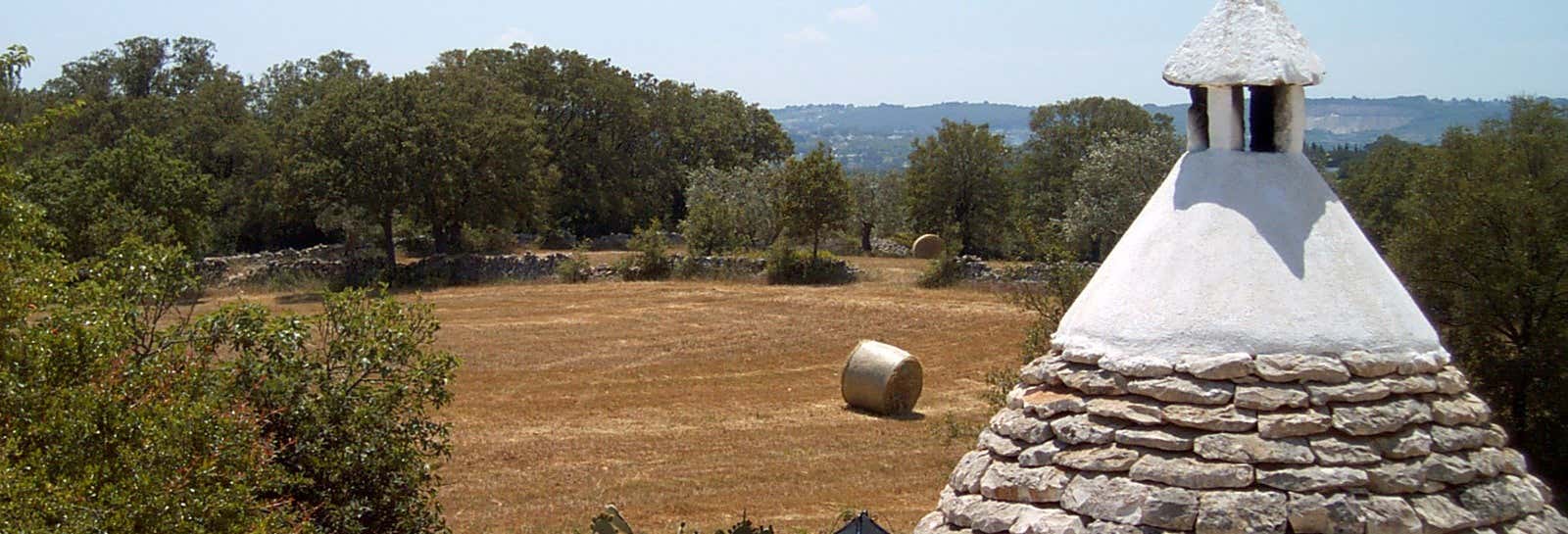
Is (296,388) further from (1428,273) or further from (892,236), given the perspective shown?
(892,236)

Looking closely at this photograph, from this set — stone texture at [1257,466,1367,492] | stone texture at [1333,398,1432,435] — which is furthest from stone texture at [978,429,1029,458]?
stone texture at [1333,398,1432,435]

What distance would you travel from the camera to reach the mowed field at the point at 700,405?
17.1 m

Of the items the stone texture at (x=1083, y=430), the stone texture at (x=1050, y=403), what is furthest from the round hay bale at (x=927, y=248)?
the stone texture at (x=1083, y=430)

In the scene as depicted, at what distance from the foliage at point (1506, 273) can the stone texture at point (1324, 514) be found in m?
13.7

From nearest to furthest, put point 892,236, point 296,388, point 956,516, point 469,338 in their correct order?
point 956,516, point 296,388, point 469,338, point 892,236

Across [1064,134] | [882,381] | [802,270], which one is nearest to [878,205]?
[1064,134]

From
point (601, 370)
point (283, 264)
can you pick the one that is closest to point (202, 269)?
point (283, 264)

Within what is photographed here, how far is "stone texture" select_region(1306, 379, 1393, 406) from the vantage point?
620 cm

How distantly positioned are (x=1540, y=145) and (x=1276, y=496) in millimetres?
16546

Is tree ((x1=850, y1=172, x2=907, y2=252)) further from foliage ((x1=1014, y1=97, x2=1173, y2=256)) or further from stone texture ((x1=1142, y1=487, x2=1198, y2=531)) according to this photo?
stone texture ((x1=1142, y1=487, x2=1198, y2=531))

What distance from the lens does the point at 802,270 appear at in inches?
1754

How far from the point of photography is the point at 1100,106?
220 ft

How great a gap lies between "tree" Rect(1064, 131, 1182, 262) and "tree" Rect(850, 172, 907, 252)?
44.1ft

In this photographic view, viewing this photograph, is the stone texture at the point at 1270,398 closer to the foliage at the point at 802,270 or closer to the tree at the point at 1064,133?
the foliage at the point at 802,270
